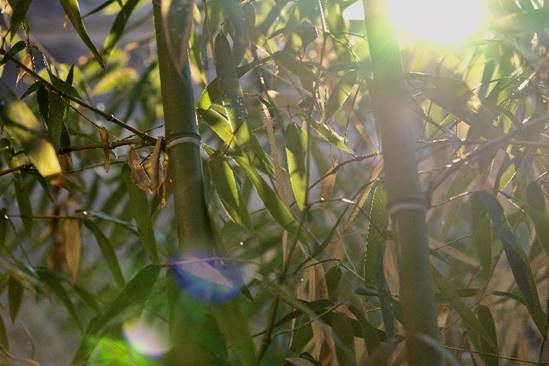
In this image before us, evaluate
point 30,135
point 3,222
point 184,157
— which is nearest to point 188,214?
point 184,157

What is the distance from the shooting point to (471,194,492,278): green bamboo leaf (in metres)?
0.74

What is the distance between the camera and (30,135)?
56 centimetres

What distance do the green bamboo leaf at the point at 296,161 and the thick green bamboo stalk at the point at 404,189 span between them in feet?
0.55

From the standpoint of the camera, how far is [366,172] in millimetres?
1471

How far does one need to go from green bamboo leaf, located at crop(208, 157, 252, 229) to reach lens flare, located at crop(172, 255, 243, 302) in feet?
0.38

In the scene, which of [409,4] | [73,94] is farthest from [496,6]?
[73,94]

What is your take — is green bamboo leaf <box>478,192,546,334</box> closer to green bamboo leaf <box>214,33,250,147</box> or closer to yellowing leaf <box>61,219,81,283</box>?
green bamboo leaf <box>214,33,250,147</box>

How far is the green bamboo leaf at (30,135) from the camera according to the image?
0.55 m

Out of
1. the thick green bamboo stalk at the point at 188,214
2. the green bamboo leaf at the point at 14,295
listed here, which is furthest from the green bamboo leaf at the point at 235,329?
the green bamboo leaf at the point at 14,295

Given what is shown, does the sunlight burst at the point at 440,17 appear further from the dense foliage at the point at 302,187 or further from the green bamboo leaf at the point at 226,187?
the green bamboo leaf at the point at 226,187

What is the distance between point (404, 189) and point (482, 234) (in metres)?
0.18

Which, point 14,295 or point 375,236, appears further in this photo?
point 14,295

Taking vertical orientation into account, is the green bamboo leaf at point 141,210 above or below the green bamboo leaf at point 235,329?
above

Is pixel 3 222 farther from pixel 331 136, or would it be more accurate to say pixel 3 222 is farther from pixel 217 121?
pixel 331 136
